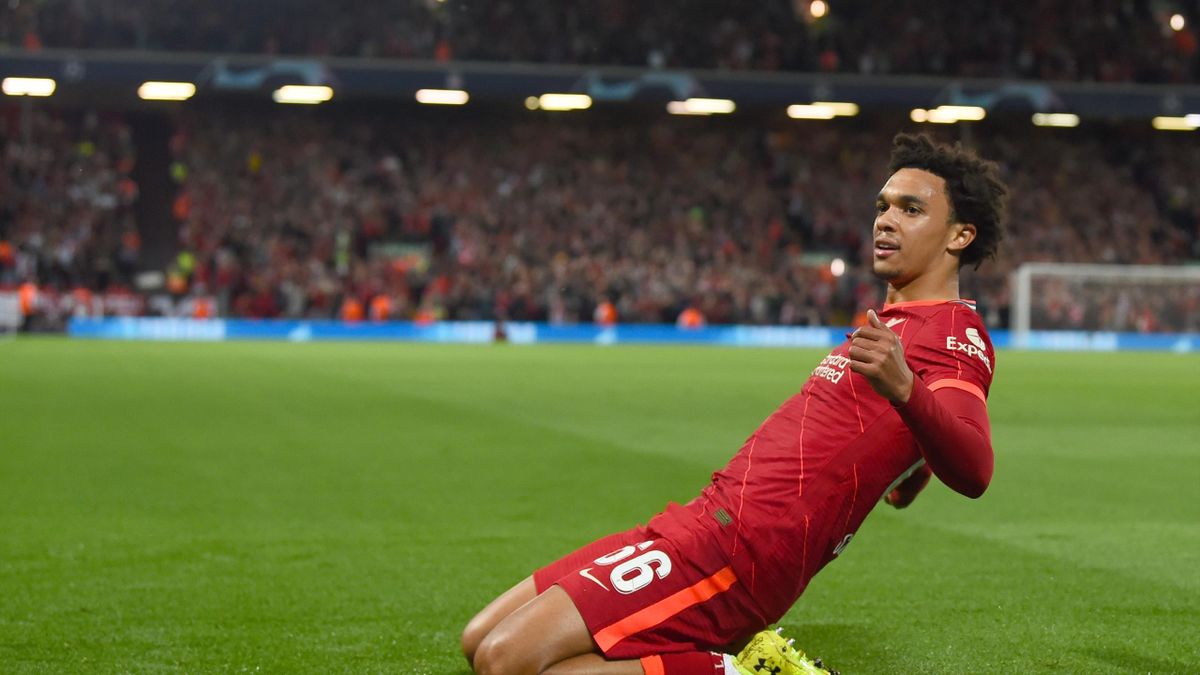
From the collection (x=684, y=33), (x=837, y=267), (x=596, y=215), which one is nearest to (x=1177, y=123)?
(x=837, y=267)

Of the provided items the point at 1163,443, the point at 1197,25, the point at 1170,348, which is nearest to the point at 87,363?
the point at 1163,443

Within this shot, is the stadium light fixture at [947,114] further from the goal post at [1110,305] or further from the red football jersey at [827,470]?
the red football jersey at [827,470]

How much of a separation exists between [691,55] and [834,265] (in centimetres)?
780

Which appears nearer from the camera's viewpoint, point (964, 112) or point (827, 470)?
point (827, 470)

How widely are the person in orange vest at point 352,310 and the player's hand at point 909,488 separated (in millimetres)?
33923

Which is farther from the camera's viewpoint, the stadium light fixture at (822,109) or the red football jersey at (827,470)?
the stadium light fixture at (822,109)

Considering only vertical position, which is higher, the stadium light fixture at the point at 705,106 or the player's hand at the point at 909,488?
the stadium light fixture at the point at 705,106

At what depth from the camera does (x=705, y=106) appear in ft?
139

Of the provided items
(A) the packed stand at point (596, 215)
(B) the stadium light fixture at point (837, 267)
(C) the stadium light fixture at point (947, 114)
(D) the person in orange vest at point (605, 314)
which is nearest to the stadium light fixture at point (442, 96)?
(A) the packed stand at point (596, 215)

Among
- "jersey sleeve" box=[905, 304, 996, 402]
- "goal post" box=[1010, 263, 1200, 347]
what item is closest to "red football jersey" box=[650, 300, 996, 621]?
"jersey sleeve" box=[905, 304, 996, 402]

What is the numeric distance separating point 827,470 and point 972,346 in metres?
0.57

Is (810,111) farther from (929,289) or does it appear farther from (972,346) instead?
(972,346)

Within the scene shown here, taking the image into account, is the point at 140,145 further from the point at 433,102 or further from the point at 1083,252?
the point at 1083,252

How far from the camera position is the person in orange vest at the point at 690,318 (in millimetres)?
38812
